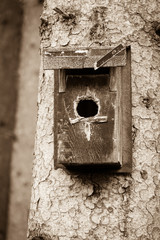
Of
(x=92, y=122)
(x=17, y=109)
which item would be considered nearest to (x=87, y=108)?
(x=92, y=122)

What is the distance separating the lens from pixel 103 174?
1896 millimetres

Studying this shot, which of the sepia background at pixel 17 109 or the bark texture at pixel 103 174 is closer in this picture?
the bark texture at pixel 103 174

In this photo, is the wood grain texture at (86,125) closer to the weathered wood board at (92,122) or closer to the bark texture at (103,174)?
the weathered wood board at (92,122)

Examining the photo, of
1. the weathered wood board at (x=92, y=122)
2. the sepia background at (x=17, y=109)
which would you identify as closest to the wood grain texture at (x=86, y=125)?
the weathered wood board at (x=92, y=122)

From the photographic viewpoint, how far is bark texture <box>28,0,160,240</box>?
6.07 ft

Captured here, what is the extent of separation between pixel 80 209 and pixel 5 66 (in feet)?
8.42

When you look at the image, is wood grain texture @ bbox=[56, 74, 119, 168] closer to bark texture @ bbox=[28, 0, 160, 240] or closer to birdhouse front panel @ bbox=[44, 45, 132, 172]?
birdhouse front panel @ bbox=[44, 45, 132, 172]

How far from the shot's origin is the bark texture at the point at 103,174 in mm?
1850

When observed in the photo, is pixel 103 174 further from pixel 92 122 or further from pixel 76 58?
pixel 76 58

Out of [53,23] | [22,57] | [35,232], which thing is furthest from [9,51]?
[35,232]

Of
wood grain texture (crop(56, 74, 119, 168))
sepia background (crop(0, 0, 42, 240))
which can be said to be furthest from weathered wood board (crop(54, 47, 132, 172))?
sepia background (crop(0, 0, 42, 240))

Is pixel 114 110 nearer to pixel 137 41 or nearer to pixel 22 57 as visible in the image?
pixel 137 41

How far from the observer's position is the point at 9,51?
A: 4195mm

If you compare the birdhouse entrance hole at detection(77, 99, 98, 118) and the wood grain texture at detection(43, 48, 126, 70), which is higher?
the wood grain texture at detection(43, 48, 126, 70)
